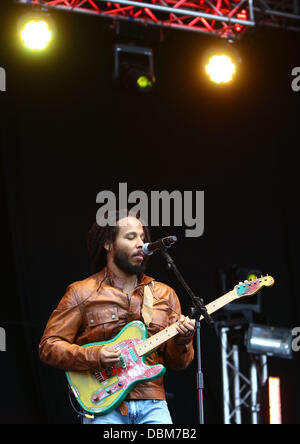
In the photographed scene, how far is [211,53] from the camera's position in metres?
6.29

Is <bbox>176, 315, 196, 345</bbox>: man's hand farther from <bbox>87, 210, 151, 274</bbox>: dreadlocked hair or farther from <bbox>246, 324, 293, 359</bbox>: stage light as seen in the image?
<bbox>246, 324, 293, 359</bbox>: stage light

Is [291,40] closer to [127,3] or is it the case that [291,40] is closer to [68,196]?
[127,3]

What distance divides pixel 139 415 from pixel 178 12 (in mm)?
3738

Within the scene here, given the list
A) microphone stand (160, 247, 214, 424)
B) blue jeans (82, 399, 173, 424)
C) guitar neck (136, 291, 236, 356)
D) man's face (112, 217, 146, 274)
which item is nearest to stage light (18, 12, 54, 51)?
man's face (112, 217, 146, 274)

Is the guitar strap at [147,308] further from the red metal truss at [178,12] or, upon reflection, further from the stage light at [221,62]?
the stage light at [221,62]

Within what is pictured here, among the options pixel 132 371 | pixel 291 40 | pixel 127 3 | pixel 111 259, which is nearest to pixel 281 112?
pixel 291 40

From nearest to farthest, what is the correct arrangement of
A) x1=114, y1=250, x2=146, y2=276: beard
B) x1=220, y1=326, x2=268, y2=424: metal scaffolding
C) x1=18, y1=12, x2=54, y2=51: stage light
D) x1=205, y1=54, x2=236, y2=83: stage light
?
x1=114, y1=250, x2=146, y2=276: beard
x1=220, y1=326, x2=268, y2=424: metal scaffolding
x1=18, y1=12, x2=54, y2=51: stage light
x1=205, y1=54, x2=236, y2=83: stage light

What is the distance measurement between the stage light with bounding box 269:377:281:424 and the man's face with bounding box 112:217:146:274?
2040 millimetres

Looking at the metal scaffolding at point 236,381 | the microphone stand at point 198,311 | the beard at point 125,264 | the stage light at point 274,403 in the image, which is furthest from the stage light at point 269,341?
the microphone stand at point 198,311

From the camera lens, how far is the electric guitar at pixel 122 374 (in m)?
3.61

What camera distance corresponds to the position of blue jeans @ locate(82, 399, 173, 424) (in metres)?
3.60

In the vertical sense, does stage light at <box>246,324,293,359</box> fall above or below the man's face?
below


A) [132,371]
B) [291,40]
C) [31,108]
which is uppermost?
[291,40]

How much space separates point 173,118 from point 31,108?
1497 millimetres
